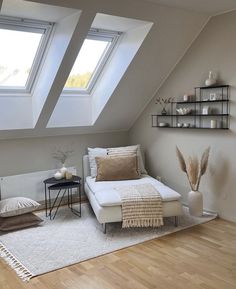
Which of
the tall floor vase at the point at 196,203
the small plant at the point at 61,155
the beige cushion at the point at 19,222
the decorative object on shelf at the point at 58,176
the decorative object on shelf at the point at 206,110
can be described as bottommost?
the beige cushion at the point at 19,222

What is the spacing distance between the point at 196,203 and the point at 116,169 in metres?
1.11

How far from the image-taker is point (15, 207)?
3891mm

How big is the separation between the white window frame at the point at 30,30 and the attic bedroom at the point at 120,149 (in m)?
0.01

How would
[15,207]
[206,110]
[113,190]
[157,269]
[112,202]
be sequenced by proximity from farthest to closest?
[206,110] → [113,190] → [15,207] → [112,202] → [157,269]

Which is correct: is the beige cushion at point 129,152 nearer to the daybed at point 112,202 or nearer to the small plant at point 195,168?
the daybed at point 112,202

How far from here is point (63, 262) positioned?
308 centimetres

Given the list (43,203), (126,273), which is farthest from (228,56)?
(43,203)

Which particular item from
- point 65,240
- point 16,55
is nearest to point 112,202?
point 65,240

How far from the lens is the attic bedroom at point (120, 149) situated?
3127mm

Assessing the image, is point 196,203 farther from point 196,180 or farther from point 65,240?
point 65,240

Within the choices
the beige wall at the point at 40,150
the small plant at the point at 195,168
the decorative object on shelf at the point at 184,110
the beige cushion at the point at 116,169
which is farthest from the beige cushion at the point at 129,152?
the decorative object on shelf at the point at 184,110

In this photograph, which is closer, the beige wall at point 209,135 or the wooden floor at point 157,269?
the wooden floor at point 157,269

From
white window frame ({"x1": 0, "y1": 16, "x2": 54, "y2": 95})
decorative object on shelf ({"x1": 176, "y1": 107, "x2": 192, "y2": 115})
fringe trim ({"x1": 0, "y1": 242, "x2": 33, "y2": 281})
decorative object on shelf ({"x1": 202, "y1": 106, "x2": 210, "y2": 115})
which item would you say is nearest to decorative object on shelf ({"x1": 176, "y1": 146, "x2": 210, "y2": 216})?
decorative object on shelf ({"x1": 202, "y1": 106, "x2": 210, "y2": 115})

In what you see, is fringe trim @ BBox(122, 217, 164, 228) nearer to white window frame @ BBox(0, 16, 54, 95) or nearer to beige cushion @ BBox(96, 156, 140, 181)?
beige cushion @ BBox(96, 156, 140, 181)
